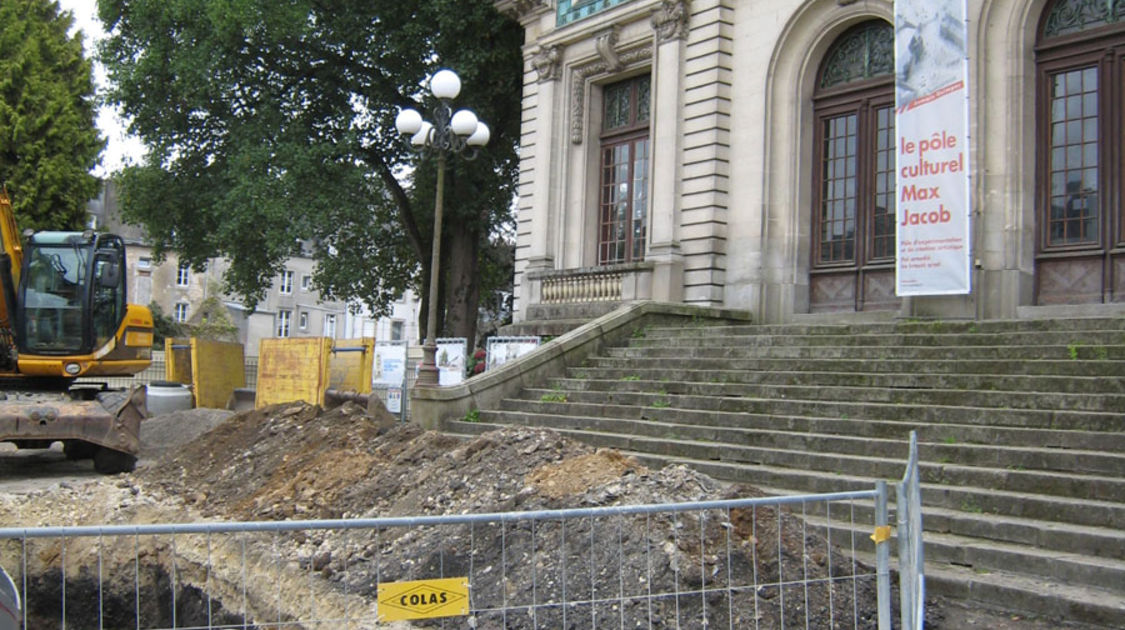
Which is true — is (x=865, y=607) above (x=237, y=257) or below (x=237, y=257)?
below

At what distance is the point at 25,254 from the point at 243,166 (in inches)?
362

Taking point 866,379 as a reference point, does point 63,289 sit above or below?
above

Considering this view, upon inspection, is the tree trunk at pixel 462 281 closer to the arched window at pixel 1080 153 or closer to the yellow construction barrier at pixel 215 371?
the yellow construction barrier at pixel 215 371

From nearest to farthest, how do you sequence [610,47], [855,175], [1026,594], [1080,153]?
[1026,594] < [1080,153] < [855,175] < [610,47]

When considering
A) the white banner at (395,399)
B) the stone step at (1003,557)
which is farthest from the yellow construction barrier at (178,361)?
the stone step at (1003,557)

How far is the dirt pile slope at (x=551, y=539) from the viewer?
580 centimetres

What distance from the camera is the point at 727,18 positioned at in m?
18.5

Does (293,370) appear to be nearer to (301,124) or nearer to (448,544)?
(301,124)

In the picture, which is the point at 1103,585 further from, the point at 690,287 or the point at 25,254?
the point at 25,254

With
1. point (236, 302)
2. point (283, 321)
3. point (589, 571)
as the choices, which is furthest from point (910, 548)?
point (283, 321)

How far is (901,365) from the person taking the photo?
38.5 feet

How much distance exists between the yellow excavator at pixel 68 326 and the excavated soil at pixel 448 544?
1.87 metres

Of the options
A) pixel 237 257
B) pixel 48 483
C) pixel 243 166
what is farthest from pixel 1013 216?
pixel 237 257

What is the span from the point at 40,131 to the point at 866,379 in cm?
2854
